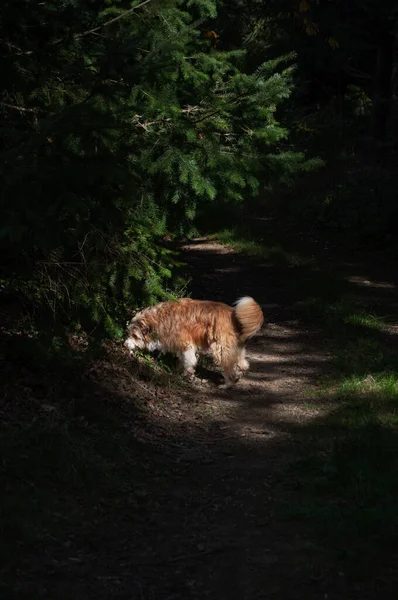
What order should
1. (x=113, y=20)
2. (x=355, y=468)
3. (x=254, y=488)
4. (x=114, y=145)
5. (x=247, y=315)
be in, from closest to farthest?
(x=355, y=468) < (x=254, y=488) < (x=114, y=145) < (x=113, y=20) < (x=247, y=315)

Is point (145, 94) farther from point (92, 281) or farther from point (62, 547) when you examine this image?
point (62, 547)

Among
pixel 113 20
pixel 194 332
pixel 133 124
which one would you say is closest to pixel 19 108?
pixel 133 124

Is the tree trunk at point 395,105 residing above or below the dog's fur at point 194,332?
above

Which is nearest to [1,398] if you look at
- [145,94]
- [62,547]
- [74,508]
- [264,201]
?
[74,508]

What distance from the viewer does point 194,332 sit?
10562 mm

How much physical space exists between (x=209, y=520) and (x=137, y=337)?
4.14 metres

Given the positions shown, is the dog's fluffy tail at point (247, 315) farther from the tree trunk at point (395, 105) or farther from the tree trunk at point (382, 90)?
the tree trunk at point (382, 90)

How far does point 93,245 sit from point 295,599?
5222mm

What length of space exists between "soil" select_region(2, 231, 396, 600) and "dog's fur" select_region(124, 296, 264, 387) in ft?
1.38

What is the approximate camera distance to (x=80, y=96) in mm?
8922

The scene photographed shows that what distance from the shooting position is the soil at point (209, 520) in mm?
5414

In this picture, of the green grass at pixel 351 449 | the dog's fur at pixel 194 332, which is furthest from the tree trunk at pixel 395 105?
the dog's fur at pixel 194 332

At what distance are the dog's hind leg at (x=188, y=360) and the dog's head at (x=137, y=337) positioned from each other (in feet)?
1.65

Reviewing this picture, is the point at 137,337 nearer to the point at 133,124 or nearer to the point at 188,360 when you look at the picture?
the point at 188,360
